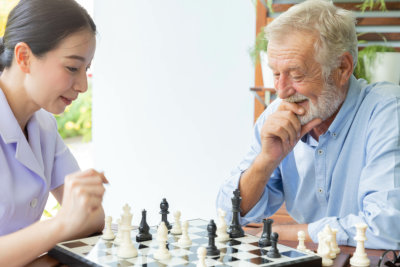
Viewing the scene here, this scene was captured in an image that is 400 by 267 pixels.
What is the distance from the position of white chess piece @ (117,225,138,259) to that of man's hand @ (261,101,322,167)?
2.54 feet

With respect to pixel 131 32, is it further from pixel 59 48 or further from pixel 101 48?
pixel 59 48

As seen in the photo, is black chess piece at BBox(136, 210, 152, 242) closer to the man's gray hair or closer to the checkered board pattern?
the checkered board pattern

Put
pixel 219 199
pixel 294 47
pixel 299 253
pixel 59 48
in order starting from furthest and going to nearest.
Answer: pixel 219 199
pixel 294 47
pixel 59 48
pixel 299 253

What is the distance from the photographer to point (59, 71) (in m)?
1.88

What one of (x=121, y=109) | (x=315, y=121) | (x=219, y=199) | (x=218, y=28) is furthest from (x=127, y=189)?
(x=315, y=121)

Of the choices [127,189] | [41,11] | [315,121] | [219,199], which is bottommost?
[127,189]

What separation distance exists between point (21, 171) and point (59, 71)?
1.15 ft

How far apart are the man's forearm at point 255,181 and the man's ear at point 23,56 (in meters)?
0.88

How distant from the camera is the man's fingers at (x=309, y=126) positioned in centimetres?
213

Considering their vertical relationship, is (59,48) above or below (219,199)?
above

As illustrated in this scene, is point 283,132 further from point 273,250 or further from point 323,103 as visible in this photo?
point 273,250

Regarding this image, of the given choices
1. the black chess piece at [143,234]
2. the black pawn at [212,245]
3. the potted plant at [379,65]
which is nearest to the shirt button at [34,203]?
the black chess piece at [143,234]

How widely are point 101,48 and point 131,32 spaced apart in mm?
250

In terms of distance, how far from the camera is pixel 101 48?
386cm
